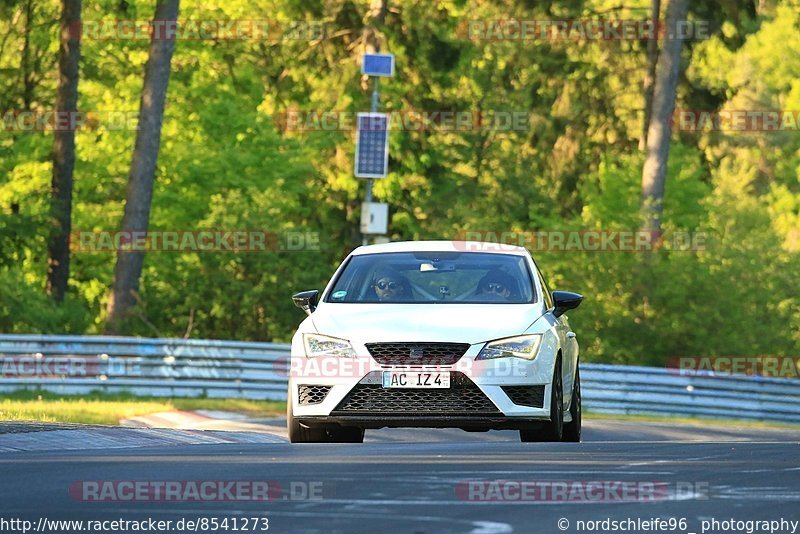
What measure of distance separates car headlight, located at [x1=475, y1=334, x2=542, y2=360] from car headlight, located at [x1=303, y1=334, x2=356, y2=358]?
101 cm

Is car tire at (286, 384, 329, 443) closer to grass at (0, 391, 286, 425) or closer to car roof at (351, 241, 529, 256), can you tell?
car roof at (351, 241, 529, 256)

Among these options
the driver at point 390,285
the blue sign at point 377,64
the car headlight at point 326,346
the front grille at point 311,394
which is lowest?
the front grille at point 311,394

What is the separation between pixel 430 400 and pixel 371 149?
23994 millimetres

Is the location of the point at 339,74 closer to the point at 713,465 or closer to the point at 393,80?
the point at 393,80

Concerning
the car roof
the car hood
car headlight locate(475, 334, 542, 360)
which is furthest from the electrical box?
car headlight locate(475, 334, 542, 360)

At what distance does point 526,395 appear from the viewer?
14633 millimetres

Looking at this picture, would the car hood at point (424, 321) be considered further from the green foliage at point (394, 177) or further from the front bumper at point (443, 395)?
the green foliage at point (394, 177)

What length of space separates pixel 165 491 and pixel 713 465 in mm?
4098

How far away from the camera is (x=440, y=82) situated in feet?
180

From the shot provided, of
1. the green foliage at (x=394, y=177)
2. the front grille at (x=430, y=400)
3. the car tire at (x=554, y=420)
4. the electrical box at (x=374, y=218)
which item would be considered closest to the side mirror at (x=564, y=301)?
the car tire at (x=554, y=420)

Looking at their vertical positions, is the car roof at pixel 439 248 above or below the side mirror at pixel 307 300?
above

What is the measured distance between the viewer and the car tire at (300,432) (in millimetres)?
15062

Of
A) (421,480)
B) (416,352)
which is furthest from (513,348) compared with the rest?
(421,480)

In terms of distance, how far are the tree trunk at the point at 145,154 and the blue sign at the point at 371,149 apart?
15.2ft
